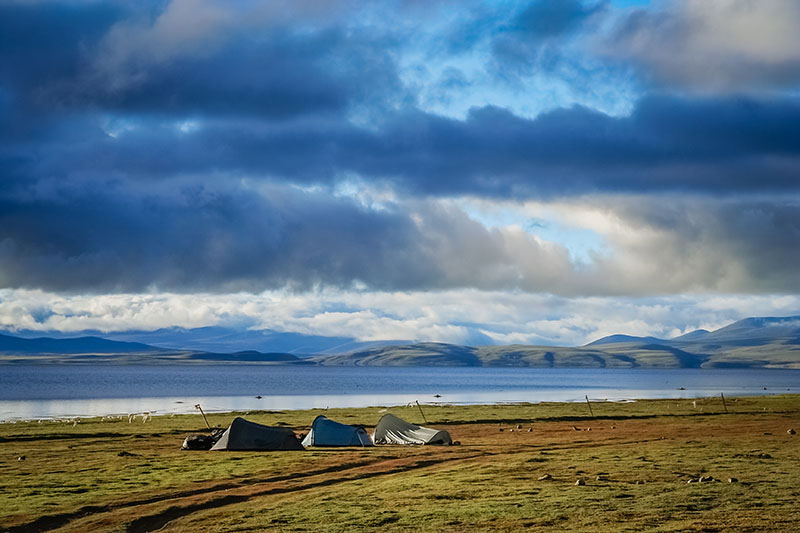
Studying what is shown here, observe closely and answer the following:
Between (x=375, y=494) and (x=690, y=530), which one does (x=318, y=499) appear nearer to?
(x=375, y=494)

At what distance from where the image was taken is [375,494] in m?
30.4

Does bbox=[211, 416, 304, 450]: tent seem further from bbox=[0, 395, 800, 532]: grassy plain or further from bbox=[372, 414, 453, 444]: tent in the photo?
bbox=[372, 414, 453, 444]: tent

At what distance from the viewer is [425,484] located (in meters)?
32.8

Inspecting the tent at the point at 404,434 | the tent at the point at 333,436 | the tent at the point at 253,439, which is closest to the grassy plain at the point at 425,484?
the tent at the point at 253,439

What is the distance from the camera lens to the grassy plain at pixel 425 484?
24.7 m

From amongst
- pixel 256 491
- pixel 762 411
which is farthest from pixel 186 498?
pixel 762 411

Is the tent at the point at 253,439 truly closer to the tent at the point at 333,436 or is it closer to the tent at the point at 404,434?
the tent at the point at 333,436

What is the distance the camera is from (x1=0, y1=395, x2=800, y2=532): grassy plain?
24672 mm

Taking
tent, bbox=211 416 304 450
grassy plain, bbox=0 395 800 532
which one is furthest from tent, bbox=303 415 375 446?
tent, bbox=211 416 304 450

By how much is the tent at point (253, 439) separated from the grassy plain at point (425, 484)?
1.24m

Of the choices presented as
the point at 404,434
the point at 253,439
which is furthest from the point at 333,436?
the point at 253,439

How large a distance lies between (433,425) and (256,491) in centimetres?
4022

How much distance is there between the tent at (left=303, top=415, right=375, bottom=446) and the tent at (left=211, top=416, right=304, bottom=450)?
244cm

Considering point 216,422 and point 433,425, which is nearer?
point 433,425
